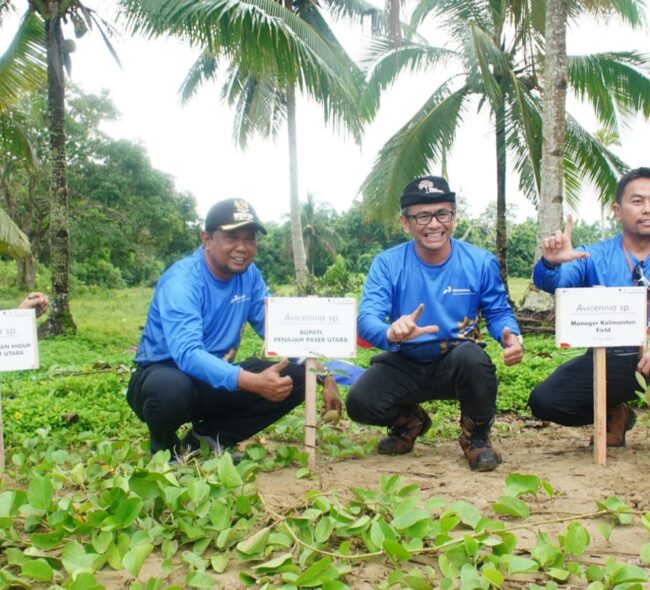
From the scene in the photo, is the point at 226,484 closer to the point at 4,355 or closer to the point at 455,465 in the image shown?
the point at 455,465

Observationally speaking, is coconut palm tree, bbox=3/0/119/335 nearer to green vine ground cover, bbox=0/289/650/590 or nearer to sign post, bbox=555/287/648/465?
green vine ground cover, bbox=0/289/650/590

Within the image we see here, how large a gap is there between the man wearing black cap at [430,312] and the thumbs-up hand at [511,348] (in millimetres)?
47

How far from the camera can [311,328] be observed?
126 inches

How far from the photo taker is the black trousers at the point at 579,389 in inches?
133

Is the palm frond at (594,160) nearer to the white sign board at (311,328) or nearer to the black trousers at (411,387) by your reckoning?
the black trousers at (411,387)

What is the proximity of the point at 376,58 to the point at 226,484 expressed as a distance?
33.3ft

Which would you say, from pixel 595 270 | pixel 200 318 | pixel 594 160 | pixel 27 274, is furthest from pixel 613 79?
pixel 27 274

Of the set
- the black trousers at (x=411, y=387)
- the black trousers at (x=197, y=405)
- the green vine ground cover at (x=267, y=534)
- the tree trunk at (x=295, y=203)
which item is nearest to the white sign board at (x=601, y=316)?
the black trousers at (x=411, y=387)

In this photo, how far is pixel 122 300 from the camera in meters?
22.3

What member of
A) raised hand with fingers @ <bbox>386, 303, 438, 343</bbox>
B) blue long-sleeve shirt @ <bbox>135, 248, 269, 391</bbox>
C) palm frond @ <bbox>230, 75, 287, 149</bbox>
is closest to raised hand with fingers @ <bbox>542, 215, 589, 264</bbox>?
raised hand with fingers @ <bbox>386, 303, 438, 343</bbox>

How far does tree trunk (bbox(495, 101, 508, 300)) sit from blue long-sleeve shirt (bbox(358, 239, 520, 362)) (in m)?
7.90

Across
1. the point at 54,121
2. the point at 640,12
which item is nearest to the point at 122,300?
the point at 54,121

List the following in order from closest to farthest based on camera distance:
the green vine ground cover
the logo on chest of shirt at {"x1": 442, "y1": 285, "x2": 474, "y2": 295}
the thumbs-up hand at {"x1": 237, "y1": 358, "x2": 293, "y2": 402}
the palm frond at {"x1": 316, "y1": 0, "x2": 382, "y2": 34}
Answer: the green vine ground cover, the thumbs-up hand at {"x1": 237, "y1": 358, "x2": 293, "y2": 402}, the logo on chest of shirt at {"x1": 442, "y1": 285, "x2": 474, "y2": 295}, the palm frond at {"x1": 316, "y1": 0, "x2": 382, "y2": 34}

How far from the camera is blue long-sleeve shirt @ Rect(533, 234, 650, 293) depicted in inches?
133
